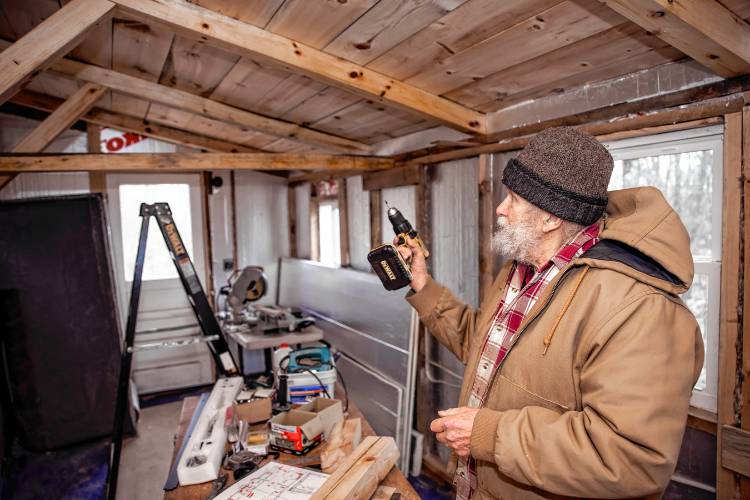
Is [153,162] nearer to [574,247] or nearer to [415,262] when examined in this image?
[415,262]

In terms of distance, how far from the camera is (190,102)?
286cm

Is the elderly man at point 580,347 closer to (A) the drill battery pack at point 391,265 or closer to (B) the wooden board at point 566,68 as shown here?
(A) the drill battery pack at point 391,265

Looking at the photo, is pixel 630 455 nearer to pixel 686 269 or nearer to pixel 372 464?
pixel 686 269

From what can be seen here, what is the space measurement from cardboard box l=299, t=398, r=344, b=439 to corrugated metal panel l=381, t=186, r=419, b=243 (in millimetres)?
1376

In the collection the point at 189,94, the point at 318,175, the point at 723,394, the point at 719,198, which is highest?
the point at 189,94

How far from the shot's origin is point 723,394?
4.76ft

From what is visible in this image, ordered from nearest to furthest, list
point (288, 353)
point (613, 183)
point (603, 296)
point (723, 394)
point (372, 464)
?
point (603, 296) < point (372, 464) < point (723, 394) < point (613, 183) < point (288, 353)

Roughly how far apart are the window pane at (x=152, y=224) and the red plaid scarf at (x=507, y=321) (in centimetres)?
356

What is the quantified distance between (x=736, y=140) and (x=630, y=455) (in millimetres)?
1055

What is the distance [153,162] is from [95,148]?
7.05ft

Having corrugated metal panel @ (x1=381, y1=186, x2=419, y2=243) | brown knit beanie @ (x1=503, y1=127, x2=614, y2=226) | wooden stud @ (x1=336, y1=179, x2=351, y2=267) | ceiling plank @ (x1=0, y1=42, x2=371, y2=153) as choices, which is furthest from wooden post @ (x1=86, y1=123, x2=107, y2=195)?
brown knit beanie @ (x1=503, y1=127, x2=614, y2=226)

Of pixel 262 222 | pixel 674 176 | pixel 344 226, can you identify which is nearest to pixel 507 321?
pixel 674 176

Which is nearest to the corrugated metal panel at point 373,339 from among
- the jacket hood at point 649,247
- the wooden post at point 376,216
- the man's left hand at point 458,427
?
the wooden post at point 376,216

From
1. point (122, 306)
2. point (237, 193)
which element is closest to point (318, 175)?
point (237, 193)
